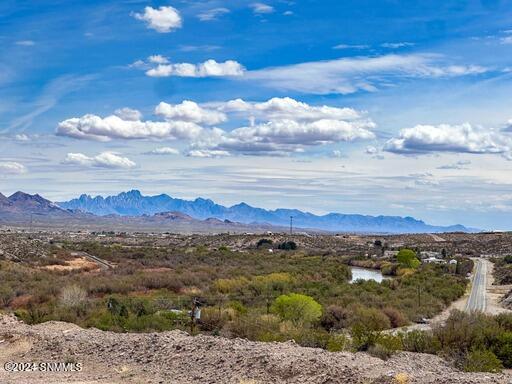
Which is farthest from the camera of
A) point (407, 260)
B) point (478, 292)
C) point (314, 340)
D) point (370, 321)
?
point (407, 260)

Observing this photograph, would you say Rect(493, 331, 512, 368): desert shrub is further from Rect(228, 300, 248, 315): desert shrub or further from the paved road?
the paved road

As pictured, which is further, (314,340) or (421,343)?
(421,343)

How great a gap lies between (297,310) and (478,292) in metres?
35.2

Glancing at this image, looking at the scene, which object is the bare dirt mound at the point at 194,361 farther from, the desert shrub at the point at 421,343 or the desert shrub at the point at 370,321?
the desert shrub at the point at 370,321

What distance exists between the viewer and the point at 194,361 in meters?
17.7

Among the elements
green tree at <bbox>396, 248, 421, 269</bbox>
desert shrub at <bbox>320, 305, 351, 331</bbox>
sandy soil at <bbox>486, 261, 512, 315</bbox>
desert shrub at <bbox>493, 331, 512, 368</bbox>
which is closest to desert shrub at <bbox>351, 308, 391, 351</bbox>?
desert shrub at <bbox>320, 305, 351, 331</bbox>

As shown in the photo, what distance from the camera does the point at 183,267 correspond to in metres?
71.1

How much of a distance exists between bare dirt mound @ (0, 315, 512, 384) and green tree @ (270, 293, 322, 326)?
12.3 meters

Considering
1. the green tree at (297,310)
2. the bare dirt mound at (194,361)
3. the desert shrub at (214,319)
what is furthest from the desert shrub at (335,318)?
the bare dirt mound at (194,361)

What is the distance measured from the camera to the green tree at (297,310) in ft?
107

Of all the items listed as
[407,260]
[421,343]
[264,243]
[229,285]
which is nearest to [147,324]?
[421,343]

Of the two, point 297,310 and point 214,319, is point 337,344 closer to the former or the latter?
point 214,319

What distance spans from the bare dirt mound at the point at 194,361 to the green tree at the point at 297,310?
1228 centimetres

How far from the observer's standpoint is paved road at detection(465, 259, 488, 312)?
4933 centimetres
